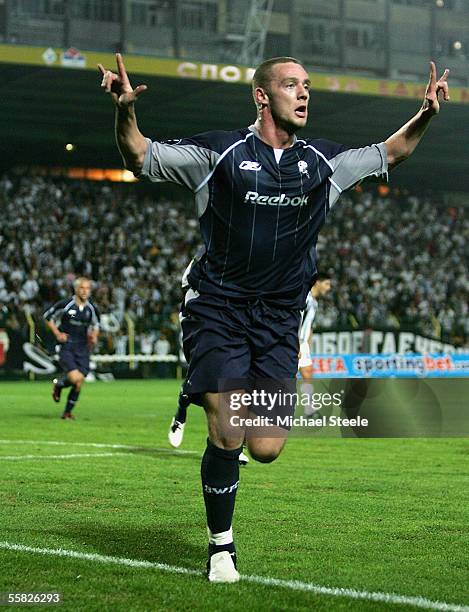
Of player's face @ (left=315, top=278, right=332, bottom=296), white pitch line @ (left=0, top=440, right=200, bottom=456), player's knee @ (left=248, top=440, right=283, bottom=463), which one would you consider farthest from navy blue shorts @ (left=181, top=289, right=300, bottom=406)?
player's face @ (left=315, top=278, right=332, bottom=296)

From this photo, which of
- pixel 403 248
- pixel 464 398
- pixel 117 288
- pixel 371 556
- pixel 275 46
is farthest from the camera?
pixel 403 248

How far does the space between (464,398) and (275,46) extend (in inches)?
644

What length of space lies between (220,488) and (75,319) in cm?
1232

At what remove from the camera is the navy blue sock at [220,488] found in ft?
17.9

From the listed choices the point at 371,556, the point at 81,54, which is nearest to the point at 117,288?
the point at 81,54

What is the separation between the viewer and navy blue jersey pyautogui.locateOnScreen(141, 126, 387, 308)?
554cm

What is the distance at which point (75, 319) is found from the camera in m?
17.6

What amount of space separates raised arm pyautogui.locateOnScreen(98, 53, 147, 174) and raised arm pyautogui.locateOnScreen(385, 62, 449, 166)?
146cm

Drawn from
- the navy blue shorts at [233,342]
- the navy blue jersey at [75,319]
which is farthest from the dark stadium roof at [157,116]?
the navy blue shorts at [233,342]

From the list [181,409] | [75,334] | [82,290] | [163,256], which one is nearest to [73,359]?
[75,334]

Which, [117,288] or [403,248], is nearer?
[117,288]

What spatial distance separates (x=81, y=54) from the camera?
101 ft

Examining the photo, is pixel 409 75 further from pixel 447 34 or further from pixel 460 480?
pixel 460 480
